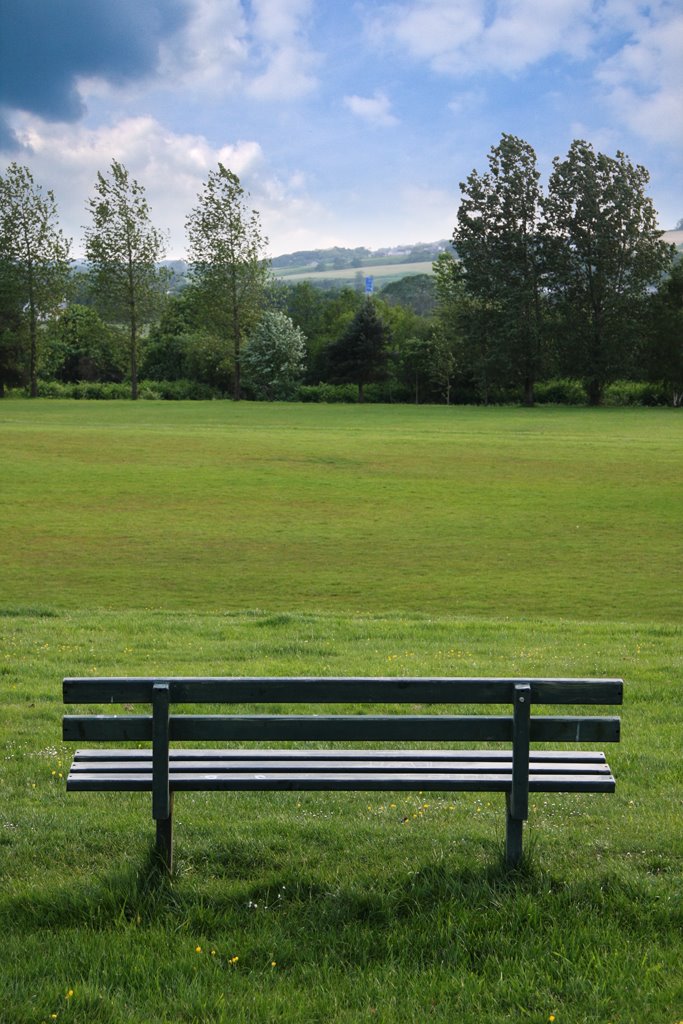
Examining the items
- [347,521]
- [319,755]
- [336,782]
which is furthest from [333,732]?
[347,521]

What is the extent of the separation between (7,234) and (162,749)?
86.0 m

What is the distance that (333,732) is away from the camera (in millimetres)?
4609

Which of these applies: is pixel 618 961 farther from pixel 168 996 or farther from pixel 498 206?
pixel 498 206

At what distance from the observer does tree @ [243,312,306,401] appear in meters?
90.8

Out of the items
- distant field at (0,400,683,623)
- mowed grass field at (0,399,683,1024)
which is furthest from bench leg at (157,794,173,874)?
distant field at (0,400,683,623)

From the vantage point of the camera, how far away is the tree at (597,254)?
81.3m

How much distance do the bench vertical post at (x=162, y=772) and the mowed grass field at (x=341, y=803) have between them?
0.49ft

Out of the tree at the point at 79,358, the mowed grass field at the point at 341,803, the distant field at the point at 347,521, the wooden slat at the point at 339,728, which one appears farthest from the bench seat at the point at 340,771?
the tree at the point at 79,358

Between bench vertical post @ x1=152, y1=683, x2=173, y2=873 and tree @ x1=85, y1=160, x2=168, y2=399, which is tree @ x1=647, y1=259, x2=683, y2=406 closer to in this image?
tree @ x1=85, y1=160, x2=168, y2=399

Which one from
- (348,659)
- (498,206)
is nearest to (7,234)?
(498,206)

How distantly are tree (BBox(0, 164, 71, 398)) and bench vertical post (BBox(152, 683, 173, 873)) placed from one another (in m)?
85.1

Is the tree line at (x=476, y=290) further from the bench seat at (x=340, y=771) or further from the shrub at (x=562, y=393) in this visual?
the bench seat at (x=340, y=771)

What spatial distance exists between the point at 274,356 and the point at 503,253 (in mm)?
21349

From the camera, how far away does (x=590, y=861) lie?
495cm
